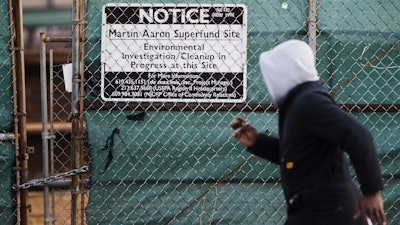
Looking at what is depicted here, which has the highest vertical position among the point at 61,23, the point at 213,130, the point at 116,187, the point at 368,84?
the point at 61,23

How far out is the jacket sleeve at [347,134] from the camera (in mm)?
3408

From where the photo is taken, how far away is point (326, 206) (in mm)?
3549

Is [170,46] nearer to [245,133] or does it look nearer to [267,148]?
[245,133]

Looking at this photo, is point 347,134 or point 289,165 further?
point 289,165

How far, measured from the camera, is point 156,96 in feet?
17.4

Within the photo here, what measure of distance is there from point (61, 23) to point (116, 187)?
108 inches

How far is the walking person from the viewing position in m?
3.44

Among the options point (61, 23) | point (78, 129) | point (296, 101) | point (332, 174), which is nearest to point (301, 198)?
point (332, 174)

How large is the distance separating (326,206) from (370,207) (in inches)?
8.7

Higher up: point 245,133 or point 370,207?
point 245,133

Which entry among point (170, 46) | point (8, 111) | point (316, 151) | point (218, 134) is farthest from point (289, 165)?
point (8, 111)

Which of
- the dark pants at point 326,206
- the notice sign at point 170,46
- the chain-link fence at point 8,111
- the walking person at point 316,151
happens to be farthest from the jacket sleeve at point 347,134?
the chain-link fence at point 8,111

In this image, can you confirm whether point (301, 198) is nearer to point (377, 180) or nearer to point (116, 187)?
point (377, 180)

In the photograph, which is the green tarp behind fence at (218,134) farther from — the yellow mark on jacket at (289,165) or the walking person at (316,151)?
the yellow mark on jacket at (289,165)
